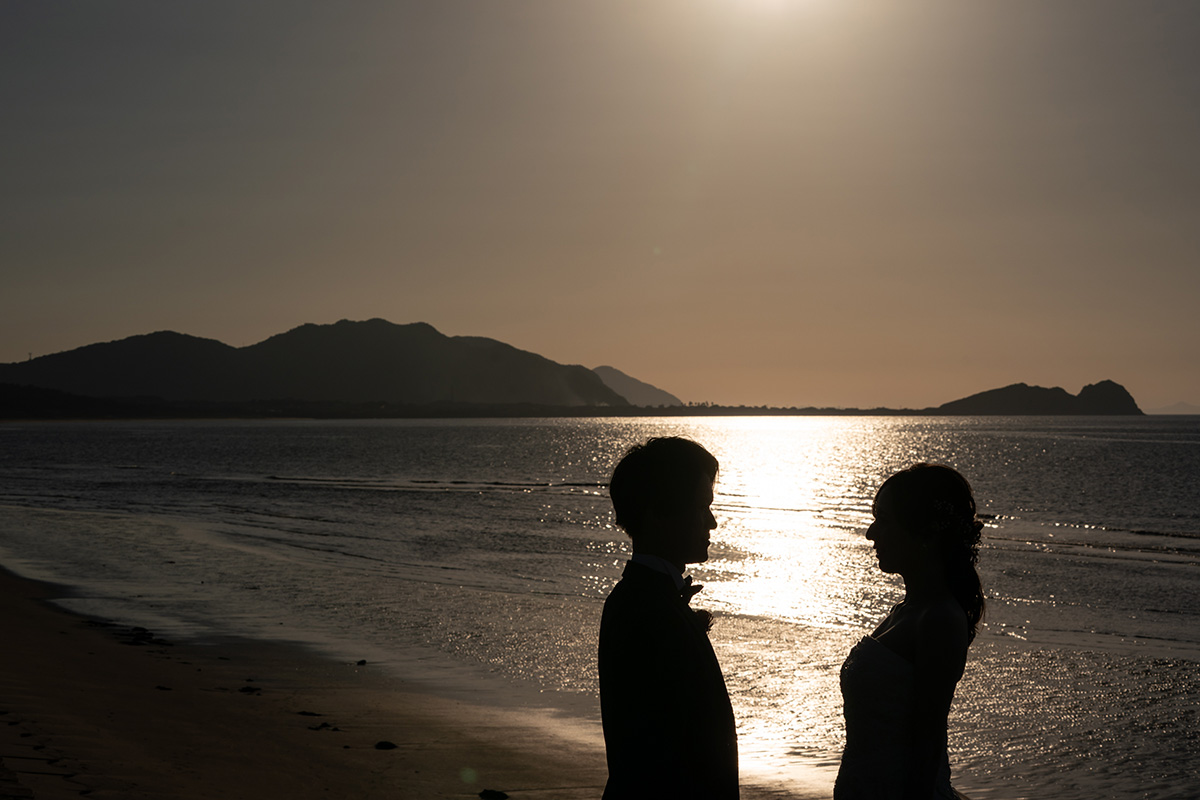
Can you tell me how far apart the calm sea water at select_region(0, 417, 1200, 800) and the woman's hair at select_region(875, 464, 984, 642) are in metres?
6.81

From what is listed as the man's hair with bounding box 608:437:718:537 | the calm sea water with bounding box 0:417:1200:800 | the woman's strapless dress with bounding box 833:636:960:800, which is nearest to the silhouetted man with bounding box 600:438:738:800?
the man's hair with bounding box 608:437:718:537

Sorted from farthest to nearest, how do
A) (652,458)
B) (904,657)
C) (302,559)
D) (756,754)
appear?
1. (302,559)
2. (756,754)
3. (904,657)
4. (652,458)

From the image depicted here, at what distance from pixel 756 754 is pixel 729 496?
144 feet

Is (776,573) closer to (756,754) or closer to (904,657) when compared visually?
(756,754)

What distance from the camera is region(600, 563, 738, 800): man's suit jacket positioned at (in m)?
2.67

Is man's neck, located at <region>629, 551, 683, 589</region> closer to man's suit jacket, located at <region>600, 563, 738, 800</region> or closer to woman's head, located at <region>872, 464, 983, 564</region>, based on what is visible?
man's suit jacket, located at <region>600, 563, 738, 800</region>

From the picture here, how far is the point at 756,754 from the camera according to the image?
32.3ft

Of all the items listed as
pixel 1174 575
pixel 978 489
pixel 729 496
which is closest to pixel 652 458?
pixel 1174 575

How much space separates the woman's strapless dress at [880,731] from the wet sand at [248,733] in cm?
567

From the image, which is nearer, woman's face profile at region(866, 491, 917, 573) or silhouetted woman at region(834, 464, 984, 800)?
silhouetted woman at region(834, 464, 984, 800)

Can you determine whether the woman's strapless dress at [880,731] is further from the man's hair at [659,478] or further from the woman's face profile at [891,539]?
the man's hair at [659,478]

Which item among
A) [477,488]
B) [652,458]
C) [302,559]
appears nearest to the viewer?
[652,458]

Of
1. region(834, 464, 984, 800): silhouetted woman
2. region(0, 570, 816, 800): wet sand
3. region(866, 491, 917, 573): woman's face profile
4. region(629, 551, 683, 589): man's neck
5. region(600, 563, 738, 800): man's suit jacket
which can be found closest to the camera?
region(600, 563, 738, 800): man's suit jacket

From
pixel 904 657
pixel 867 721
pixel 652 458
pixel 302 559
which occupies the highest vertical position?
pixel 652 458
